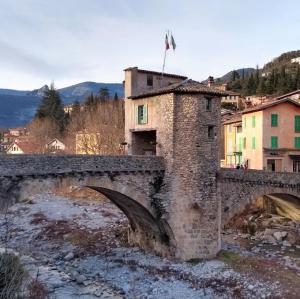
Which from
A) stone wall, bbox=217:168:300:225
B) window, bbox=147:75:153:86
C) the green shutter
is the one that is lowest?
stone wall, bbox=217:168:300:225

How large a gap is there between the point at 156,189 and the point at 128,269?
4716 millimetres

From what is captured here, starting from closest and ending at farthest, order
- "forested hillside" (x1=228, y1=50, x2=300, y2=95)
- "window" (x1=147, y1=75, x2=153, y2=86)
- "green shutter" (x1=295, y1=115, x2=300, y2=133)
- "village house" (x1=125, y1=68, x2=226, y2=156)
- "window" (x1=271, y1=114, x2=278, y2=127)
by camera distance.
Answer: "village house" (x1=125, y1=68, x2=226, y2=156)
"window" (x1=147, y1=75, x2=153, y2=86)
"window" (x1=271, y1=114, x2=278, y2=127)
"green shutter" (x1=295, y1=115, x2=300, y2=133)
"forested hillside" (x1=228, y1=50, x2=300, y2=95)

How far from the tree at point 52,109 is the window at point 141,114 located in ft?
185

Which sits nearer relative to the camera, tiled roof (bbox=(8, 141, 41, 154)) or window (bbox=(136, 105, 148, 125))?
window (bbox=(136, 105, 148, 125))

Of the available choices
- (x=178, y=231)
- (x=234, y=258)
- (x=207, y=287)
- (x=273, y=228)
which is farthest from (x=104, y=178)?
(x=273, y=228)

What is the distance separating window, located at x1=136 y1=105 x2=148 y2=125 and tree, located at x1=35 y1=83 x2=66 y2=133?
56496 millimetres

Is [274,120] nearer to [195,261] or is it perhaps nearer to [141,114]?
[141,114]

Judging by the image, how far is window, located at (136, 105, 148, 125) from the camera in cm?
2573

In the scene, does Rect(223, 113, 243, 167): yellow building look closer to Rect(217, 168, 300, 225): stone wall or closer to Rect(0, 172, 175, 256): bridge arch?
Rect(217, 168, 300, 225): stone wall

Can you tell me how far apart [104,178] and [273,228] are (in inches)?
656

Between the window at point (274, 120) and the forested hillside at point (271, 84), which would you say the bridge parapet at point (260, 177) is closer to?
the window at point (274, 120)

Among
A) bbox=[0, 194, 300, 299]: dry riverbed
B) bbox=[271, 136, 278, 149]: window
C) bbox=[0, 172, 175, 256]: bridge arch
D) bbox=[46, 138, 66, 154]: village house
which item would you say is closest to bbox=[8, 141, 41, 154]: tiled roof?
bbox=[46, 138, 66, 154]: village house

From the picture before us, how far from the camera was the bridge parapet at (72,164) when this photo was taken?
1892cm

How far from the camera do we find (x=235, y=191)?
2633 cm
